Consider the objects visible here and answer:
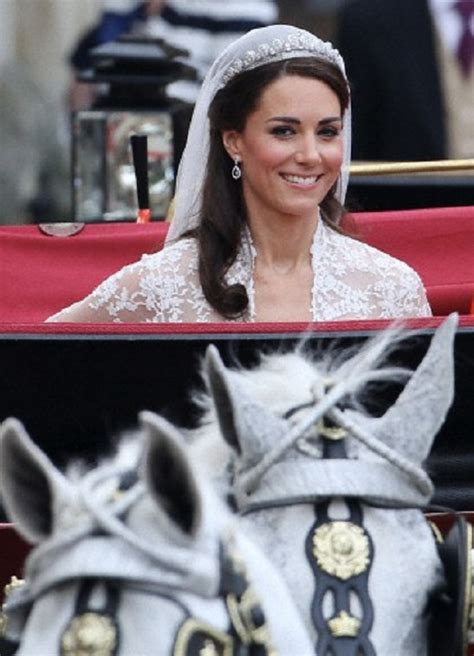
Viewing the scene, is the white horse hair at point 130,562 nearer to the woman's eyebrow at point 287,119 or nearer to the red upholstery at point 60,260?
the woman's eyebrow at point 287,119

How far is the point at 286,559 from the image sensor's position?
6.27 feet

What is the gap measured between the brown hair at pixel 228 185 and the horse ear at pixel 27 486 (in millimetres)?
1362

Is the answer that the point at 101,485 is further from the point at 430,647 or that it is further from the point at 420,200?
the point at 420,200

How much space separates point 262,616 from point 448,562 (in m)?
0.35

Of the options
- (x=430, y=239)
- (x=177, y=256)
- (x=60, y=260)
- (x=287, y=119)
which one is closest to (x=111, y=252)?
(x=60, y=260)

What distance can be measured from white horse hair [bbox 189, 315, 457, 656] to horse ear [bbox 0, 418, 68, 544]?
0.85ft

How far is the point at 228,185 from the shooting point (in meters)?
3.15

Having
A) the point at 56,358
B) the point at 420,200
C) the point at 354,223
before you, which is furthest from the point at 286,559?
the point at 420,200

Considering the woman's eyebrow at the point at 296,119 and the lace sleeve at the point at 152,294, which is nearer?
the woman's eyebrow at the point at 296,119

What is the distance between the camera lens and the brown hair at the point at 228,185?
298cm

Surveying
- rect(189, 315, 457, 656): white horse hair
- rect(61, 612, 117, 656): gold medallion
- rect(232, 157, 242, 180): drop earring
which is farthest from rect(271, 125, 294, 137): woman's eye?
rect(61, 612, 117, 656): gold medallion

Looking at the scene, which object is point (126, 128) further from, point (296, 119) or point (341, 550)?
point (341, 550)

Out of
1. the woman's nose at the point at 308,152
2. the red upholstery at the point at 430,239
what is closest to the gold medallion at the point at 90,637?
the woman's nose at the point at 308,152

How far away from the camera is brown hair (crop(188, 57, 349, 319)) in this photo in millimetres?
2977
